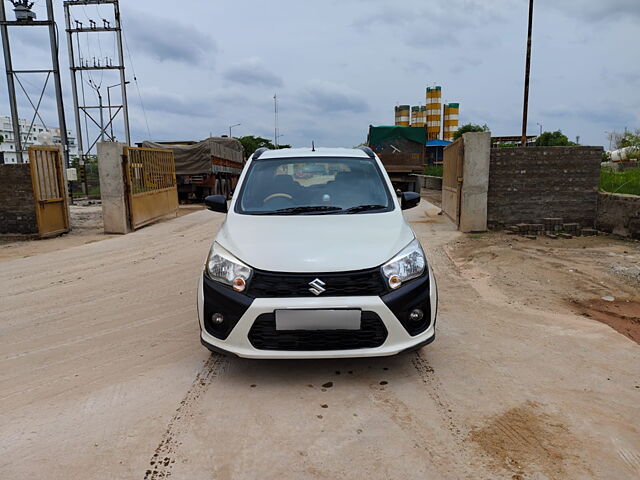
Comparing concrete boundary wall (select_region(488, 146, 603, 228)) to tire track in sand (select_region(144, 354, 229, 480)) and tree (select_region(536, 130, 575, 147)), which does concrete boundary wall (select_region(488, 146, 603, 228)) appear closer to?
tire track in sand (select_region(144, 354, 229, 480))

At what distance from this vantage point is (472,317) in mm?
4801

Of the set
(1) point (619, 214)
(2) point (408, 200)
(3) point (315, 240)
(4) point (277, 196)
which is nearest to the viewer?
(3) point (315, 240)

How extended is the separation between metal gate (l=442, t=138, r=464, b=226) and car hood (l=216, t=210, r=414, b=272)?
673cm

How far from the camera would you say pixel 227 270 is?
3.27 m

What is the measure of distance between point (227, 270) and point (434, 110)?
6351 cm

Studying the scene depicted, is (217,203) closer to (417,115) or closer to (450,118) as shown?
(450,118)

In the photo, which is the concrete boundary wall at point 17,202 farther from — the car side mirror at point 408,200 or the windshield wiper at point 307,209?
the car side mirror at point 408,200

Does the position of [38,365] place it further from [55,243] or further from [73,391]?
[55,243]

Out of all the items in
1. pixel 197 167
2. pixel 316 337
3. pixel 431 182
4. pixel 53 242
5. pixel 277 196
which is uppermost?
pixel 197 167

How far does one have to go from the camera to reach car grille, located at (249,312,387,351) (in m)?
3.09

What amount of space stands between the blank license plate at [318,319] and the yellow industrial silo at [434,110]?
61.9 meters

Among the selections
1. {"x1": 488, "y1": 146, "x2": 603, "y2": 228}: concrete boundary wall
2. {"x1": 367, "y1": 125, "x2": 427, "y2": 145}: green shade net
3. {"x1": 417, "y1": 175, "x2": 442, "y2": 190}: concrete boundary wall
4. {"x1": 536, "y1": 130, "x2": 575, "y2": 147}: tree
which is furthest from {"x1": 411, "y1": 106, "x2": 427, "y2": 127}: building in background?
{"x1": 488, "y1": 146, "x2": 603, "y2": 228}: concrete boundary wall

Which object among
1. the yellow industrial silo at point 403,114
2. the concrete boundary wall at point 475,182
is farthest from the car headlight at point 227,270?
the yellow industrial silo at point 403,114

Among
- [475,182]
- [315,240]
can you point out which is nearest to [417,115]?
[475,182]
